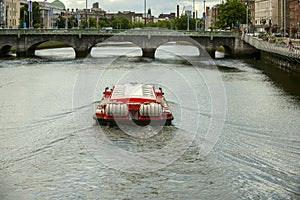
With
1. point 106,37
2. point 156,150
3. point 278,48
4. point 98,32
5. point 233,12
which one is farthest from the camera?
point 233,12

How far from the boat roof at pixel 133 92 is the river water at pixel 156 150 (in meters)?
1.78

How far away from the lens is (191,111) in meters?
31.2

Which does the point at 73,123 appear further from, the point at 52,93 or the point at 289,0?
the point at 289,0

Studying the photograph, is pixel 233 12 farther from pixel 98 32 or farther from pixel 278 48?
pixel 278 48

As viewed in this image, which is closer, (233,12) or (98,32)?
(98,32)

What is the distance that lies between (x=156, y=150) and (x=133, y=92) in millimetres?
7686

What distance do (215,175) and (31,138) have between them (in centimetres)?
870

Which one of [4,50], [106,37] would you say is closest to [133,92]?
[106,37]

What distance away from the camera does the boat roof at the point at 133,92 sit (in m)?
28.2

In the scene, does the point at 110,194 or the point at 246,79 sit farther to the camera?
the point at 246,79

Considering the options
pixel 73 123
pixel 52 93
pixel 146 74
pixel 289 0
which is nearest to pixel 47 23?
pixel 289 0

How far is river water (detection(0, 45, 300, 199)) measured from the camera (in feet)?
57.6

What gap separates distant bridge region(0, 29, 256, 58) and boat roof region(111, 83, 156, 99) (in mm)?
56664

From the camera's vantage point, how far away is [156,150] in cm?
2170
